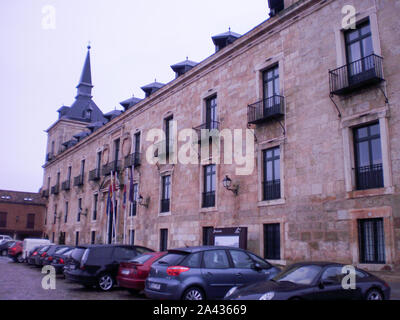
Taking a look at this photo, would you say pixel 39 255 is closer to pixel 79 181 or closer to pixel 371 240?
pixel 371 240

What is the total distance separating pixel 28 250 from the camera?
2448 centimetres

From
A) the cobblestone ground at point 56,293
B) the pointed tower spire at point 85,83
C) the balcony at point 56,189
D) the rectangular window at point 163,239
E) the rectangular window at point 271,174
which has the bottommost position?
the cobblestone ground at point 56,293

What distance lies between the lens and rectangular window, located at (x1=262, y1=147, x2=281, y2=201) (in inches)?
635

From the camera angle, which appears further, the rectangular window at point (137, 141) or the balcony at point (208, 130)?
the rectangular window at point (137, 141)

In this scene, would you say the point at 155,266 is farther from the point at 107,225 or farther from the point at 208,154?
the point at 107,225

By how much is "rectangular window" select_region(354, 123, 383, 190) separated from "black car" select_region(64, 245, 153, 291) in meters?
8.02

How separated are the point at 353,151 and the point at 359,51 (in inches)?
135

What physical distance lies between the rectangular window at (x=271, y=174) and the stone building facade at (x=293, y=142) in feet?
0.14

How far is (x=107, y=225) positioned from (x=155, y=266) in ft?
69.5

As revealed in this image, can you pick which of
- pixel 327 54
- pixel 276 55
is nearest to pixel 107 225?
pixel 276 55

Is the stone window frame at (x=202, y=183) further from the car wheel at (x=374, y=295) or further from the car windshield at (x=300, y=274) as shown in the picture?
the car wheel at (x=374, y=295)

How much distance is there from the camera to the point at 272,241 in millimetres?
15922

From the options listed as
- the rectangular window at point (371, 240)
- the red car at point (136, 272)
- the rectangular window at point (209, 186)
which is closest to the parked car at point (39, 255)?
the rectangular window at point (209, 186)

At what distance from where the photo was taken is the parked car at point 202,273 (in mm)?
8984
